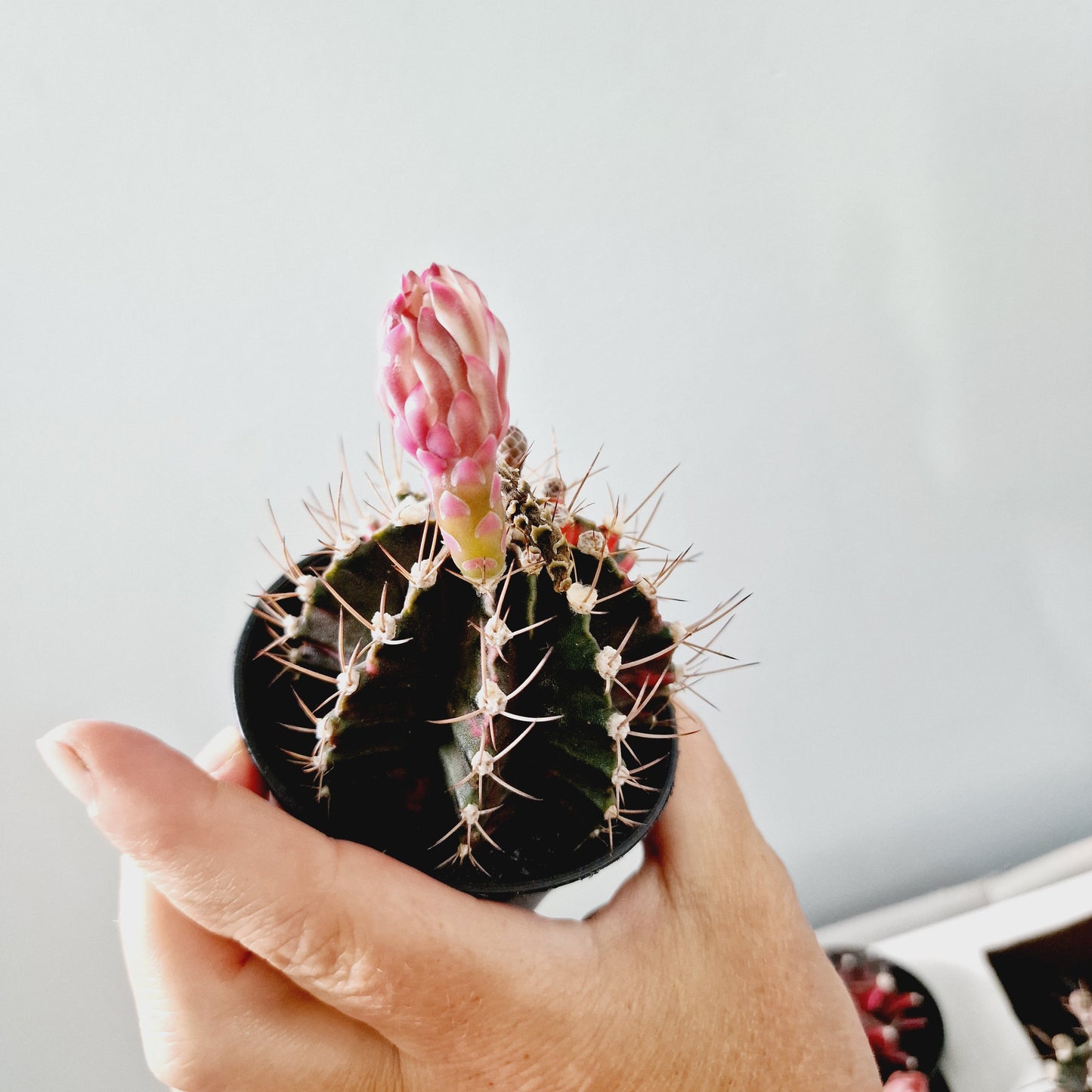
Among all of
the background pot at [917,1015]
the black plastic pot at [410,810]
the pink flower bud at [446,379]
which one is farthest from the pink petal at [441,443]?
the background pot at [917,1015]

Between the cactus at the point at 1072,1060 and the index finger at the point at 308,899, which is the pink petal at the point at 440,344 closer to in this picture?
the index finger at the point at 308,899

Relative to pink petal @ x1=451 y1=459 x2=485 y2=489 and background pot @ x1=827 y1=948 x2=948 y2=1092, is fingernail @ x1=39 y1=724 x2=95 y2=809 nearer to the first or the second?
pink petal @ x1=451 y1=459 x2=485 y2=489

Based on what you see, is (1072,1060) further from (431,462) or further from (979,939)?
(431,462)

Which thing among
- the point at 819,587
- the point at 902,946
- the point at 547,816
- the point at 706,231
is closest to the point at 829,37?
the point at 706,231

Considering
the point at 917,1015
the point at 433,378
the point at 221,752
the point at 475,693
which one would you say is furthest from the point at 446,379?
the point at 917,1015

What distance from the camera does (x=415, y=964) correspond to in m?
0.30

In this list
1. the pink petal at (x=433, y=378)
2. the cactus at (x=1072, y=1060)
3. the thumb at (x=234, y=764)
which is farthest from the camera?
the cactus at (x=1072, y=1060)

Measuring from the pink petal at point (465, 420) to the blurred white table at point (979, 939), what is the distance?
31.8 inches

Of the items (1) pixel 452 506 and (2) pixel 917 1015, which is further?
(2) pixel 917 1015

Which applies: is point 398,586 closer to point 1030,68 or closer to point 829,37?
point 829,37

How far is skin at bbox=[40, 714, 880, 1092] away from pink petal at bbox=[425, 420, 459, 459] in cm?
13

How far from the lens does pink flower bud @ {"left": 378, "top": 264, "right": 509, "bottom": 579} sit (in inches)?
9.1

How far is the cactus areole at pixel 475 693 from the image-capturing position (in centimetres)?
30

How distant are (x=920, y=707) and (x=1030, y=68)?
0.57m
